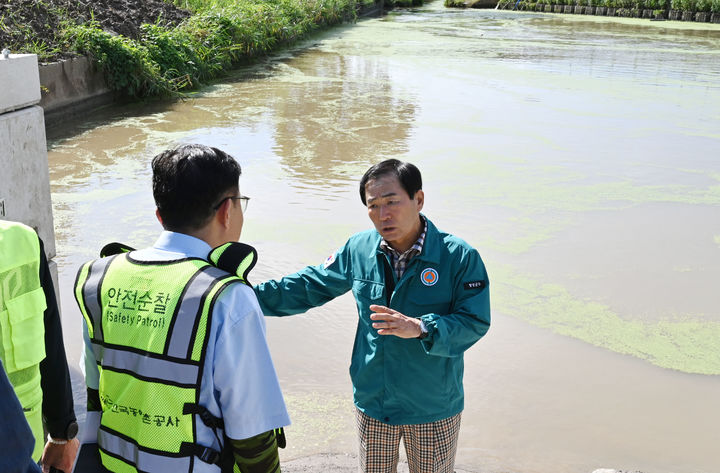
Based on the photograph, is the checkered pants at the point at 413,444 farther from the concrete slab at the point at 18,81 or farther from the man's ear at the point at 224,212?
the concrete slab at the point at 18,81

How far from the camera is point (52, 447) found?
182 centimetres

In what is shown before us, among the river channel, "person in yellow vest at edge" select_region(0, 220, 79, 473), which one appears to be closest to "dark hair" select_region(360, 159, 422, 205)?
"person in yellow vest at edge" select_region(0, 220, 79, 473)

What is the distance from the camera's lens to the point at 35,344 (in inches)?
66.1

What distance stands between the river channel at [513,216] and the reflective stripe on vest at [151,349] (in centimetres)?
157

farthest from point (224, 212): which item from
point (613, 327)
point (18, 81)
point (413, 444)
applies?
point (613, 327)

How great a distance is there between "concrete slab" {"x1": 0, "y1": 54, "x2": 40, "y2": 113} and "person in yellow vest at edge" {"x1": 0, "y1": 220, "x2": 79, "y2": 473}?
0.78 meters

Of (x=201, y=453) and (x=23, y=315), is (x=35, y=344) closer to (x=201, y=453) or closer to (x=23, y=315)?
(x=23, y=315)

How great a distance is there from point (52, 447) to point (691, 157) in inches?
288

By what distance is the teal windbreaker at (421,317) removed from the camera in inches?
78.5

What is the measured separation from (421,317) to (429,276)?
14cm

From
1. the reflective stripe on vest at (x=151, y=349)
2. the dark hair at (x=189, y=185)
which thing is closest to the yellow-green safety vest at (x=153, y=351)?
the reflective stripe on vest at (x=151, y=349)

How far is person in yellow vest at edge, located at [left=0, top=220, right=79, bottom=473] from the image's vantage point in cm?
160

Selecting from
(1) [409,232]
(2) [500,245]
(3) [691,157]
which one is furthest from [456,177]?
(1) [409,232]

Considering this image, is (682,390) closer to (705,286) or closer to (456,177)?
(705,286)
